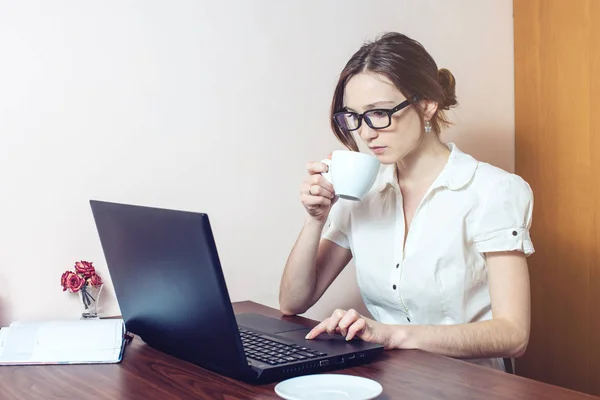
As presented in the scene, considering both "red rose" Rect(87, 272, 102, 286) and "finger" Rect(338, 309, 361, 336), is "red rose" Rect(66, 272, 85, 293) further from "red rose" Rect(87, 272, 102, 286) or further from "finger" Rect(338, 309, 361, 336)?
"finger" Rect(338, 309, 361, 336)

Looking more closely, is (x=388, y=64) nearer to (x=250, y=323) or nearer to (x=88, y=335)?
(x=250, y=323)

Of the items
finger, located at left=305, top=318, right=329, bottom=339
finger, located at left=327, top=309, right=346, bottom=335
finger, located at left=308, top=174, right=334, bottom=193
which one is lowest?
finger, located at left=305, top=318, right=329, bottom=339

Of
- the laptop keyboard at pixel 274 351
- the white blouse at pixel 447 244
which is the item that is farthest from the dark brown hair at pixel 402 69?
the laptop keyboard at pixel 274 351

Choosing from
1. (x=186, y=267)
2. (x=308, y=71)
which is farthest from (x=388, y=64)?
(x=186, y=267)

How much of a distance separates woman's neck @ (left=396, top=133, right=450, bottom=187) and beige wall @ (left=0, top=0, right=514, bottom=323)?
A: 410 mm

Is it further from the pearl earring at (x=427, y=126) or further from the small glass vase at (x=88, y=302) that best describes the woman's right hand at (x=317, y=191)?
the small glass vase at (x=88, y=302)

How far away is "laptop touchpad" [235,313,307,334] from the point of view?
135 cm

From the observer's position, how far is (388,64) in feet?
4.97

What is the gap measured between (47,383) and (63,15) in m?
0.86

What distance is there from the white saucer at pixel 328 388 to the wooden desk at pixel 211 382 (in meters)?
0.03

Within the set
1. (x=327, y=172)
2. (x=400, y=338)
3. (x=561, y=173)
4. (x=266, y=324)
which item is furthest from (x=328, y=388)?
Result: (x=561, y=173)

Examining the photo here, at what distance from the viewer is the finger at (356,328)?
3.91 feet

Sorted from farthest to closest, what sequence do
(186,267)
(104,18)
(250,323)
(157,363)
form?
(104,18)
(250,323)
(157,363)
(186,267)

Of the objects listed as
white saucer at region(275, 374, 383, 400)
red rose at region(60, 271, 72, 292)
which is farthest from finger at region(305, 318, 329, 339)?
red rose at region(60, 271, 72, 292)
